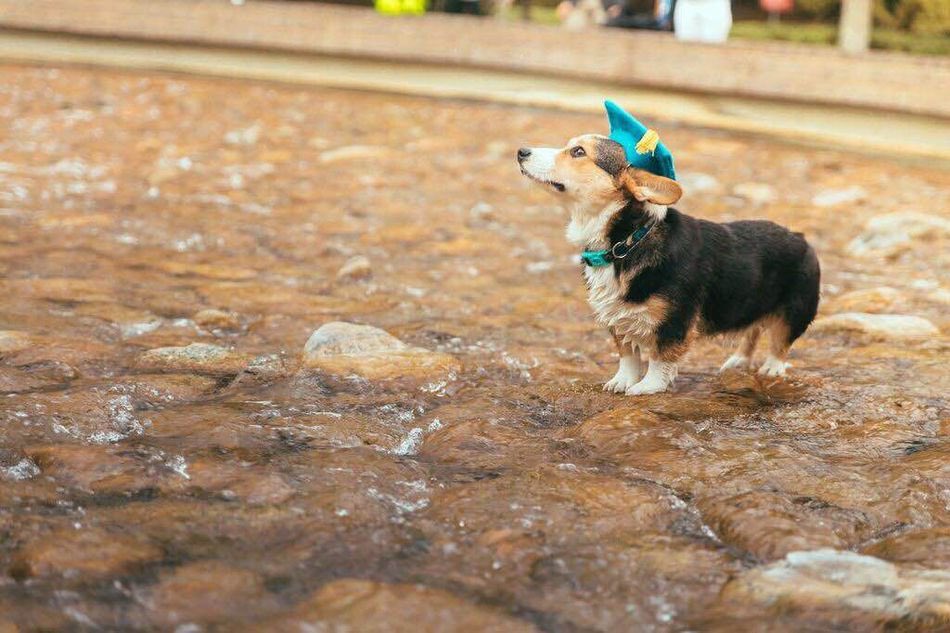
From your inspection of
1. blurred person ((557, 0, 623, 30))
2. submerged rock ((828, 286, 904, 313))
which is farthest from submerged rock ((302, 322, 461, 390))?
blurred person ((557, 0, 623, 30))

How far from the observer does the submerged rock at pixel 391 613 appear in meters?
2.77

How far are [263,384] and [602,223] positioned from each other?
1.44 m

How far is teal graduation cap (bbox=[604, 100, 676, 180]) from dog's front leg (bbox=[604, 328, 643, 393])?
0.67 meters

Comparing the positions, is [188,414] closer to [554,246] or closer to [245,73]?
[554,246]

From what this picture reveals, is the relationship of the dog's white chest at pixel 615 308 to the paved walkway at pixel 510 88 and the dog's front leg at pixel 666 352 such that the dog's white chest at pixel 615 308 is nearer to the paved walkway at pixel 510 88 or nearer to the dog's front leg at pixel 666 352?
the dog's front leg at pixel 666 352

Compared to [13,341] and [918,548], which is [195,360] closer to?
[13,341]

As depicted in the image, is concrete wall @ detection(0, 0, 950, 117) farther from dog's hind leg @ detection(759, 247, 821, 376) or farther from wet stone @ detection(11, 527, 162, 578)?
wet stone @ detection(11, 527, 162, 578)

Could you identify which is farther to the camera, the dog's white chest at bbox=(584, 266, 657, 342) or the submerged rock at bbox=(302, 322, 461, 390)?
the submerged rock at bbox=(302, 322, 461, 390)

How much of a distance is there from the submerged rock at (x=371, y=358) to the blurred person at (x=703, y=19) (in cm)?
845

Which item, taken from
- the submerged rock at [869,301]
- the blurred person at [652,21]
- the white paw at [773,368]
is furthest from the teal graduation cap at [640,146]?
the blurred person at [652,21]

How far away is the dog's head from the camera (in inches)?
176

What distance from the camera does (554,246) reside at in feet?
24.8

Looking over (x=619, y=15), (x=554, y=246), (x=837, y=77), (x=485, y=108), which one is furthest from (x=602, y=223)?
(x=619, y=15)

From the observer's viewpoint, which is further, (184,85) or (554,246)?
(184,85)
